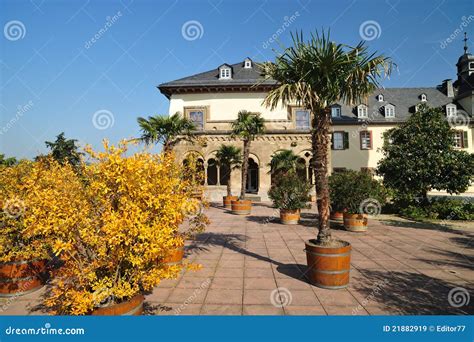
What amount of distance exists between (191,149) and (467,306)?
2281 centimetres

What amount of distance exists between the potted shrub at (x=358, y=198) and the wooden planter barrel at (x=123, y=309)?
9337mm

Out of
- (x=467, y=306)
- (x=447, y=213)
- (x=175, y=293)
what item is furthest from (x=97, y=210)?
(x=447, y=213)

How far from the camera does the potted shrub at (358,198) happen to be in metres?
10.3

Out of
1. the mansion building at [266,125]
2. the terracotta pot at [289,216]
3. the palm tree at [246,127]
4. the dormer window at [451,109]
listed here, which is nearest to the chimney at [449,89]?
the mansion building at [266,125]

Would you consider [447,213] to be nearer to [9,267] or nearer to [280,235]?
[280,235]

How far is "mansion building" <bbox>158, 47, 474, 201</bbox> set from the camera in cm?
2469

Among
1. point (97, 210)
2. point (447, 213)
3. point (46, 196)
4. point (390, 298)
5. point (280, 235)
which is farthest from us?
point (447, 213)

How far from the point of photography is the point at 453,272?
237 inches

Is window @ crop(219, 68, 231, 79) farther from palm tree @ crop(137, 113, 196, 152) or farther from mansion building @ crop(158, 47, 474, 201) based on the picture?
palm tree @ crop(137, 113, 196, 152)

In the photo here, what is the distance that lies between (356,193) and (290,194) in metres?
3.12

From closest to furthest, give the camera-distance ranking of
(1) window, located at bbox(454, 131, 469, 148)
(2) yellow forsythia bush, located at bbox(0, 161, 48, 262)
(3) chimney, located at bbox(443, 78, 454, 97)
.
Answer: (2) yellow forsythia bush, located at bbox(0, 161, 48, 262), (1) window, located at bbox(454, 131, 469, 148), (3) chimney, located at bbox(443, 78, 454, 97)

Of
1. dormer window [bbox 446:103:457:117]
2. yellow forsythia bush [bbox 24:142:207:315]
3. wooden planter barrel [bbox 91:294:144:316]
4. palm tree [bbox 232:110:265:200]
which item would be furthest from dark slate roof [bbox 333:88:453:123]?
wooden planter barrel [bbox 91:294:144:316]

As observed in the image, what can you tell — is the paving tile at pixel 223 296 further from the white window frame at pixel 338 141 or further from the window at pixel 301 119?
the white window frame at pixel 338 141

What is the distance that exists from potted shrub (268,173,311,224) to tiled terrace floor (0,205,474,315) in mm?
2413
